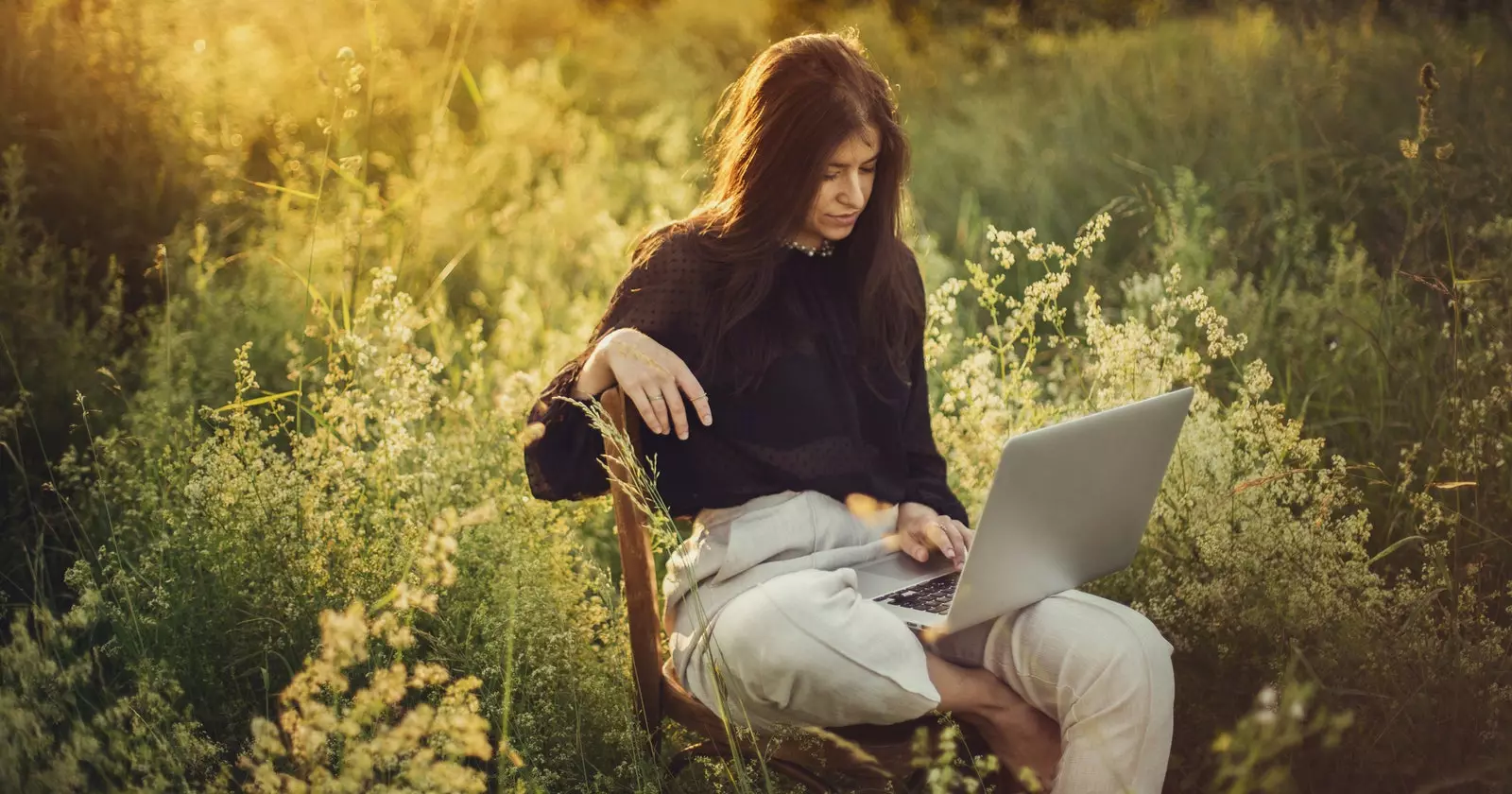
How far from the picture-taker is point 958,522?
2.39m

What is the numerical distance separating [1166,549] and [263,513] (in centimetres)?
182

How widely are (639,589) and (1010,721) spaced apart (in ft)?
2.07

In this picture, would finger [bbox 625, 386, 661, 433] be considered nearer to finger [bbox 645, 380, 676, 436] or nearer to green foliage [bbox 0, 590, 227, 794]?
finger [bbox 645, 380, 676, 436]

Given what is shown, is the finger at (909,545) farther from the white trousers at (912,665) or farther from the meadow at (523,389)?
the meadow at (523,389)

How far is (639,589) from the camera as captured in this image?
84.0 inches

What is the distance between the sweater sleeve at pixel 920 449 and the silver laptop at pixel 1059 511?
392 mm

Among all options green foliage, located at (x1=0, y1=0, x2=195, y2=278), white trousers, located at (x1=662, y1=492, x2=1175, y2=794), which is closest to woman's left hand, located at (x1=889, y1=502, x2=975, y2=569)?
white trousers, located at (x1=662, y1=492, x2=1175, y2=794)

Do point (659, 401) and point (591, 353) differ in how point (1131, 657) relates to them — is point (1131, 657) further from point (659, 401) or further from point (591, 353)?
point (591, 353)

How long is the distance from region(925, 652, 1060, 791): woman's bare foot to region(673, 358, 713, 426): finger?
0.51 m

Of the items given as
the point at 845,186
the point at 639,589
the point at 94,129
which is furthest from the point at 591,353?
the point at 94,129

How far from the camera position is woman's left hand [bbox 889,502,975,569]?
2297 mm

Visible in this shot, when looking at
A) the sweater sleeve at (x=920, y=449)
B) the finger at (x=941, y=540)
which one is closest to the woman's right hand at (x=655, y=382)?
the finger at (x=941, y=540)

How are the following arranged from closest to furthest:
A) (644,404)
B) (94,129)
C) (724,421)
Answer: (644,404), (724,421), (94,129)

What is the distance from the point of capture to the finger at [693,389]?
2.00 meters
